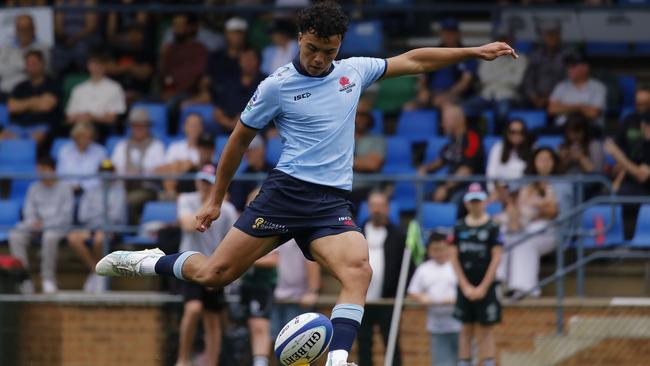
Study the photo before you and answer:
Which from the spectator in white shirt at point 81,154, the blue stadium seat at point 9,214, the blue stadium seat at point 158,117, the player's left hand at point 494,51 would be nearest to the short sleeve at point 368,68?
the player's left hand at point 494,51

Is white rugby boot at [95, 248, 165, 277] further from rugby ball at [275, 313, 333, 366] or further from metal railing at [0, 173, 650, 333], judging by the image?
metal railing at [0, 173, 650, 333]

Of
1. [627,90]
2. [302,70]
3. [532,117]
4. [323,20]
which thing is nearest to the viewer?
[323,20]

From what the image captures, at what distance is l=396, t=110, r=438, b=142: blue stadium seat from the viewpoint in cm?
1556

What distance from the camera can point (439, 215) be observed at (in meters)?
14.0

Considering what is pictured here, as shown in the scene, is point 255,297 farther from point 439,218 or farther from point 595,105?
point 595,105

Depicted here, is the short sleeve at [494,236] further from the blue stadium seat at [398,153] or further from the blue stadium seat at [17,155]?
the blue stadium seat at [17,155]

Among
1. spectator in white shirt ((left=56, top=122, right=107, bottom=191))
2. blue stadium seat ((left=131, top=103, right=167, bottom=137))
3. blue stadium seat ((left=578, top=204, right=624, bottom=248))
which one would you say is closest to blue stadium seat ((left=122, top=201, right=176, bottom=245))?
spectator in white shirt ((left=56, top=122, right=107, bottom=191))

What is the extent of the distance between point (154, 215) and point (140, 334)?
2.61m

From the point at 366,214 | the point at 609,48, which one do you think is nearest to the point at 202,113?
the point at 366,214

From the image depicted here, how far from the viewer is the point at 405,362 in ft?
38.4

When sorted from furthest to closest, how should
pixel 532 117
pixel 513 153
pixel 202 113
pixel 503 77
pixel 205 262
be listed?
pixel 202 113 → pixel 503 77 → pixel 532 117 → pixel 513 153 → pixel 205 262

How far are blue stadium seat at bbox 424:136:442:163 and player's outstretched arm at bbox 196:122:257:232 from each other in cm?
657

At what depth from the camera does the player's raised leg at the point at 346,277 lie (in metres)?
8.02

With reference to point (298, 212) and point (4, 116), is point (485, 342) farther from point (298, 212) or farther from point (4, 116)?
point (4, 116)
